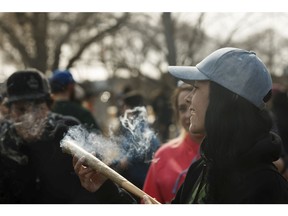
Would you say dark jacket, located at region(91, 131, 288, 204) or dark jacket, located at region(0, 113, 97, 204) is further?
dark jacket, located at region(0, 113, 97, 204)

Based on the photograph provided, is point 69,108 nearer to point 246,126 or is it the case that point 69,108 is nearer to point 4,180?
point 4,180

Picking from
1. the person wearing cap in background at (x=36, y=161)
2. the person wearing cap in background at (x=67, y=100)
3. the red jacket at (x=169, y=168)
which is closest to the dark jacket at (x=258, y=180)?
the person wearing cap in background at (x=36, y=161)

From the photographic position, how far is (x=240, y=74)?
7.38 feet

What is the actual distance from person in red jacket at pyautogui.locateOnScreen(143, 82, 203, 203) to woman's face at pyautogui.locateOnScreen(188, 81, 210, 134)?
131 centimetres

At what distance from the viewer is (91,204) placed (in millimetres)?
3436

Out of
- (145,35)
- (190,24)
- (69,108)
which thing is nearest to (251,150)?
(69,108)

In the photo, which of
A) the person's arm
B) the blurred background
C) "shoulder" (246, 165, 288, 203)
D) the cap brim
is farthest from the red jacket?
the blurred background

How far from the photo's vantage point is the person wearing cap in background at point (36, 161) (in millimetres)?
3348

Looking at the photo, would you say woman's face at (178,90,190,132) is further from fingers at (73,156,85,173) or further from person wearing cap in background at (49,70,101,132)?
fingers at (73,156,85,173)

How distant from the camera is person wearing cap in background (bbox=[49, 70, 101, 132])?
496 cm

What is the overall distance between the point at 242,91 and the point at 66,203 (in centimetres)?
161

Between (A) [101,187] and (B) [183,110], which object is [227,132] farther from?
(B) [183,110]

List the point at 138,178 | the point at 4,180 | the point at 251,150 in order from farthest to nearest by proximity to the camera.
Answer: the point at 138,178 → the point at 4,180 → the point at 251,150

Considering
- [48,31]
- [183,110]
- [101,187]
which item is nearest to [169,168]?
[183,110]
